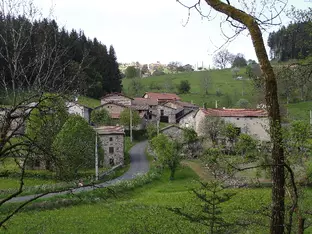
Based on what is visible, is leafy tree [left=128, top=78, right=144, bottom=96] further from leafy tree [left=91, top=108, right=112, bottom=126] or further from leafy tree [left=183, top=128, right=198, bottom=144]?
leafy tree [left=183, top=128, right=198, bottom=144]

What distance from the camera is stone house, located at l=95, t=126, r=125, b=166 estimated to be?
37.9 metres

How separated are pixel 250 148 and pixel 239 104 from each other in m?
63.4

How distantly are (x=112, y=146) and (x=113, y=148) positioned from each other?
0.84 feet

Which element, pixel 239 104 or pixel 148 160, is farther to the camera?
pixel 239 104

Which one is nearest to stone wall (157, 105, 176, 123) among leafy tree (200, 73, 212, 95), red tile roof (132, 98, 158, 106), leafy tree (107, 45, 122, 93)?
red tile roof (132, 98, 158, 106)

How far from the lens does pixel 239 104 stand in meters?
68.8

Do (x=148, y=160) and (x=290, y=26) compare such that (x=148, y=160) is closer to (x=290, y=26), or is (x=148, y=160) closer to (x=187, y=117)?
(x=187, y=117)

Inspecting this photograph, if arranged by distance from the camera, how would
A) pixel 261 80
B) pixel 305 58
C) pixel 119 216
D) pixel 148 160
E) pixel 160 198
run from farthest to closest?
1. pixel 148 160
2. pixel 160 198
3. pixel 119 216
4. pixel 305 58
5. pixel 261 80

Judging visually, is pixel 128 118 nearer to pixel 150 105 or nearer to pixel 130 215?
pixel 150 105

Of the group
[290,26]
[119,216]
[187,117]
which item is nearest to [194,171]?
[119,216]

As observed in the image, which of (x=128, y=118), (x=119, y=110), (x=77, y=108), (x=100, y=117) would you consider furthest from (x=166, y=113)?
(x=77, y=108)

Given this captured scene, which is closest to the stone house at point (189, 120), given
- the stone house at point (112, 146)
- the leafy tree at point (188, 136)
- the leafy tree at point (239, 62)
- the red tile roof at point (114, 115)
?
the red tile roof at point (114, 115)

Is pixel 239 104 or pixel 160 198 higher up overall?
pixel 239 104

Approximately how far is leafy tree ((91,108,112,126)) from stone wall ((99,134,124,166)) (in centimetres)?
1236
